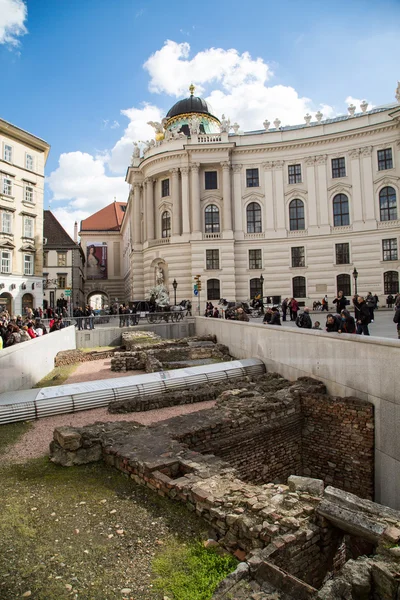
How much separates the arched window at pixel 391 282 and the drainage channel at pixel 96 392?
27827 millimetres

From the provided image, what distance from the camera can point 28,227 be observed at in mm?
39875

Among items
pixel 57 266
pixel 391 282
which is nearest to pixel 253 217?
pixel 391 282

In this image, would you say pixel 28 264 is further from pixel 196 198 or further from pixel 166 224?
pixel 196 198

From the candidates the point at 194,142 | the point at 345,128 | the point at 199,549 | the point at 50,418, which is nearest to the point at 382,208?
the point at 345,128

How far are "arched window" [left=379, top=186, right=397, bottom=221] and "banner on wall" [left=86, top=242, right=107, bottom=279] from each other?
159 feet

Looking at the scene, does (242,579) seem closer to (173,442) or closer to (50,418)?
(173,442)

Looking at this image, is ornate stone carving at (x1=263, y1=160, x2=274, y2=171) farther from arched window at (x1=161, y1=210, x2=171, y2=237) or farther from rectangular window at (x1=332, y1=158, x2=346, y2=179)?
arched window at (x1=161, y1=210, x2=171, y2=237)

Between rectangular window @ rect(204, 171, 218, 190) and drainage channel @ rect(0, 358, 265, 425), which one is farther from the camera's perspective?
rectangular window @ rect(204, 171, 218, 190)

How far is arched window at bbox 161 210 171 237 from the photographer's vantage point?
4553 cm

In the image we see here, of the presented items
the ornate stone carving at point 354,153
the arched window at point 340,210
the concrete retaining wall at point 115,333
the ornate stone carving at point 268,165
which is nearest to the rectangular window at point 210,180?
the ornate stone carving at point 268,165

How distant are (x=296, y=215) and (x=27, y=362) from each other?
34.8m

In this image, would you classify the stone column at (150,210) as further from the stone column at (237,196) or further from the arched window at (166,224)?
the stone column at (237,196)

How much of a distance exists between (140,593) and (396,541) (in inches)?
121

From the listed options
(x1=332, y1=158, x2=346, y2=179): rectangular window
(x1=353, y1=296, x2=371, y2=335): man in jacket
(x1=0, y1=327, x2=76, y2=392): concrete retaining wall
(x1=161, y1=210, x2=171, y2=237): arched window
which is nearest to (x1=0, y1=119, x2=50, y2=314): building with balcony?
(x1=161, y1=210, x2=171, y2=237): arched window
